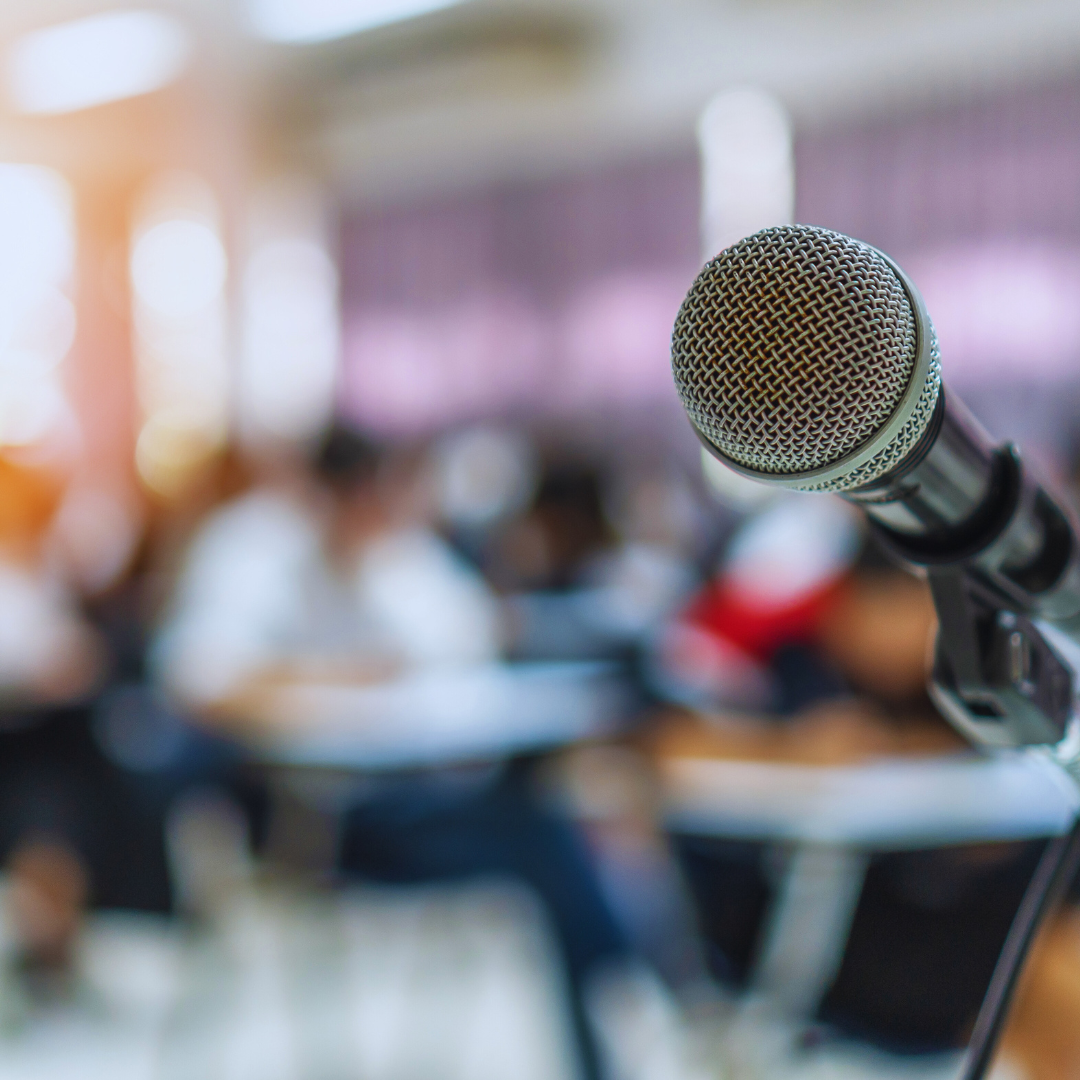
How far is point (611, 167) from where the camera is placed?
22.4ft

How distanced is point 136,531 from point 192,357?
168 inches

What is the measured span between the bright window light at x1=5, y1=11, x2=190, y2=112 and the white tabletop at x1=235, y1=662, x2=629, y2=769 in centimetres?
→ 467

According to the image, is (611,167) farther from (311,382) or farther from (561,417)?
(311,382)

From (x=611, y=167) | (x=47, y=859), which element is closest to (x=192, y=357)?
(x=611, y=167)

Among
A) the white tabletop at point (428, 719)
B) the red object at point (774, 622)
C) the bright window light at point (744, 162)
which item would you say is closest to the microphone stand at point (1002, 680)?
the white tabletop at point (428, 719)

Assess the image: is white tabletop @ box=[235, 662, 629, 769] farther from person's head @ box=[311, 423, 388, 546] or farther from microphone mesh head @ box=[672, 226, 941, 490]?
microphone mesh head @ box=[672, 226, 941, 490]

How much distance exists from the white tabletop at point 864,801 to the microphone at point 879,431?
76cm

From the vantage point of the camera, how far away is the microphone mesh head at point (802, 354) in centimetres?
44

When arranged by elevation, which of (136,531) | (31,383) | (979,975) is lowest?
(31,383)

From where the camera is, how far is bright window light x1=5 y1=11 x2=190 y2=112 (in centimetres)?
544

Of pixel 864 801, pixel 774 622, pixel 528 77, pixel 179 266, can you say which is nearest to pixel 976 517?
pixel 864 801

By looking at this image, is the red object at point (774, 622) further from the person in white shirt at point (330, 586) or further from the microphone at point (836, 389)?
the microphone at point (836, 389)

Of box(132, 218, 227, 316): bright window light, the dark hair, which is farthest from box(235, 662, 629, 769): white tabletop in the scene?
box(132, 218, 227, 316): bright window light

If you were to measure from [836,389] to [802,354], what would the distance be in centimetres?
2
